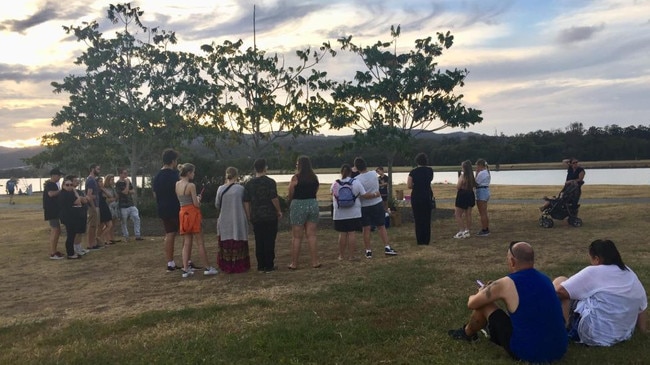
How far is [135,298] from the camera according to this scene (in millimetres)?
6672

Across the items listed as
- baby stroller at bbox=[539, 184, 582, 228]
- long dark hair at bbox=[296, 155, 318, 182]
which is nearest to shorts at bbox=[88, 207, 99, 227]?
long dark hair at bbox=[296, 155, 318, 182]

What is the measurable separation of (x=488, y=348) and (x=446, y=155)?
63613 millimetres

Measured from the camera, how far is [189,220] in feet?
25.4

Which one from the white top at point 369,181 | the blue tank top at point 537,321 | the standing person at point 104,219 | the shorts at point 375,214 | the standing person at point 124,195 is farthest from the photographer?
the standing person at point 124,195

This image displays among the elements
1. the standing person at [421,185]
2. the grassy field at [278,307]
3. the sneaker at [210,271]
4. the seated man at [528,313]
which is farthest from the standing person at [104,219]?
the seated man at [528,313]

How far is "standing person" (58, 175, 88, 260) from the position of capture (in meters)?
9.79

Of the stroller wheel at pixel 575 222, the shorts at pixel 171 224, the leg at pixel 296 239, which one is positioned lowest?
the stroller wheel at pixel 575 222

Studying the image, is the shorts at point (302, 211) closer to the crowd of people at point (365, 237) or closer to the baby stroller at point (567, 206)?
the crowd of people at point (365, 237)

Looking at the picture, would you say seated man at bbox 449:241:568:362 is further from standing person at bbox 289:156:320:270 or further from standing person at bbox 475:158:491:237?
standing person at bbox 475:158:491:237

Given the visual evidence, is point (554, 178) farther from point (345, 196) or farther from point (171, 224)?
point (171, 224)

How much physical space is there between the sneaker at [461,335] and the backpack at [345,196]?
369cm

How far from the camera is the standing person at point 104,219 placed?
37.2 feet

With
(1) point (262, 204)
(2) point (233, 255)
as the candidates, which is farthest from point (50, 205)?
(1) point (262, 204)

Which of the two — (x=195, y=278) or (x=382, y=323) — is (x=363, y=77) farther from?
(x=382, y=323)
